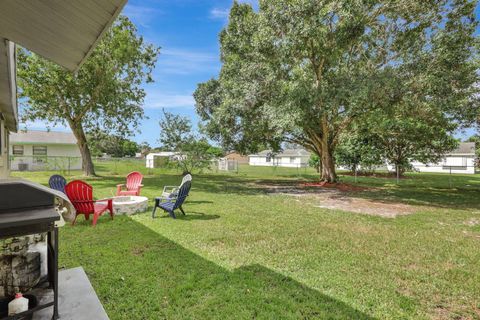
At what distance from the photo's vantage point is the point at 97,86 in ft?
44.7

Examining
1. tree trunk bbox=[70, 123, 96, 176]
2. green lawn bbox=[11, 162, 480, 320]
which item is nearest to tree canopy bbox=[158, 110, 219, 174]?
tree trunk bbox=[70, 123, 96, 176]

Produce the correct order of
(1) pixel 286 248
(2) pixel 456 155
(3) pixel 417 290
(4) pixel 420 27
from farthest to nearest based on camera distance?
(2) pixel 456 155 < (4) pixel 420 27 < (1) pixel 286 248 < (3) pixel 417 290

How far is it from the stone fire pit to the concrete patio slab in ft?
12.3

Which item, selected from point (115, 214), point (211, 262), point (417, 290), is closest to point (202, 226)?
point (211, 262)

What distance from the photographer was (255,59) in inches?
446

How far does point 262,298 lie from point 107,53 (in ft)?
48.2

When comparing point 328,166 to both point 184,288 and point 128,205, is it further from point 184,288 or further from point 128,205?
point 184,288

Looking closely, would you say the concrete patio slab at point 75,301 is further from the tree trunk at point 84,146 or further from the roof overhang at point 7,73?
the tree trunk at point 84,146

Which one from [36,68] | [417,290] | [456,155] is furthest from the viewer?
[456,155]

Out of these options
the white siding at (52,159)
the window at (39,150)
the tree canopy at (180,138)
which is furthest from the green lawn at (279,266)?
the window at (39,150)

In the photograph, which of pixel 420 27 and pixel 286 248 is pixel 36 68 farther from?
pixel 420 27

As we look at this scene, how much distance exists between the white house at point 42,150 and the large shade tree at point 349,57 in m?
17.5

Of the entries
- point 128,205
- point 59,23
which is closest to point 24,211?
point 59,23

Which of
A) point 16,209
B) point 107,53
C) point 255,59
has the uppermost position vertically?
point 107,53
